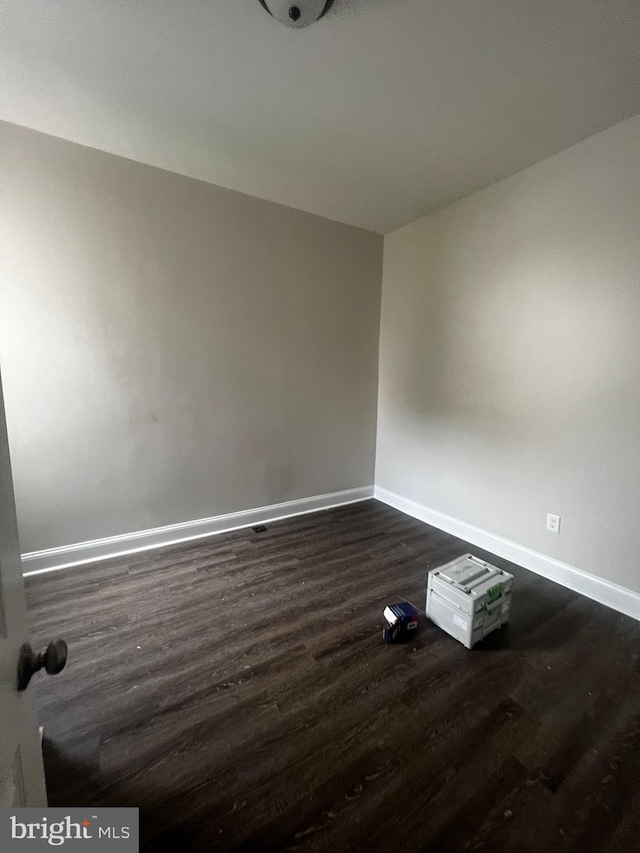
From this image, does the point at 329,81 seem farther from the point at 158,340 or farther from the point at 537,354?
the point at 537,354

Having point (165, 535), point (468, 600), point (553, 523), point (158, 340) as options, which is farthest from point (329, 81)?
point (165, 535)

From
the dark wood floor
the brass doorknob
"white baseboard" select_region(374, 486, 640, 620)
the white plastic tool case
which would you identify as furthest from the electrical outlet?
the brass doorknob

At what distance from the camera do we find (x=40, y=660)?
2.01 feet

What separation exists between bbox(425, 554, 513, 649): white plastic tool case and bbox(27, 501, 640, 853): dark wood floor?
0.08 meters

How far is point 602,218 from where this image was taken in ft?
6.35

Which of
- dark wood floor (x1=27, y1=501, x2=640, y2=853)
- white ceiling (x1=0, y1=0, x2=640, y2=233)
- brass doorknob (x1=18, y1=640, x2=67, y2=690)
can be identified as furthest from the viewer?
white ceiling (x1=0, y1=0, x2=640, y2=233)

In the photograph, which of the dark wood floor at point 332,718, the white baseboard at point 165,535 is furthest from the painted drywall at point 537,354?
the white baseboard at point 165,535

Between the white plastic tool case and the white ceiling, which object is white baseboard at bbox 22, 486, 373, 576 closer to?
the white plastic tool case

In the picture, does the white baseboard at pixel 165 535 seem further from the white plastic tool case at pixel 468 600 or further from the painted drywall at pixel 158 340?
the white plastic tool case at pixel 468 600

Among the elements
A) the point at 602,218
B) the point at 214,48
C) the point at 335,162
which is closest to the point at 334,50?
the point at 214,48

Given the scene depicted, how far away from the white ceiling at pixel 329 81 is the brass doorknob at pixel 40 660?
2.06 meters

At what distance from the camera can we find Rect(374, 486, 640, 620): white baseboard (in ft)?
6.46

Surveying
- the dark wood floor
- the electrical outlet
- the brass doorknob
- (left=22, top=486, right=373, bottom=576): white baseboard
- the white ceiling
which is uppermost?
the white ceiling

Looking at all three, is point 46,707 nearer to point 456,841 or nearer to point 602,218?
point 456,841
